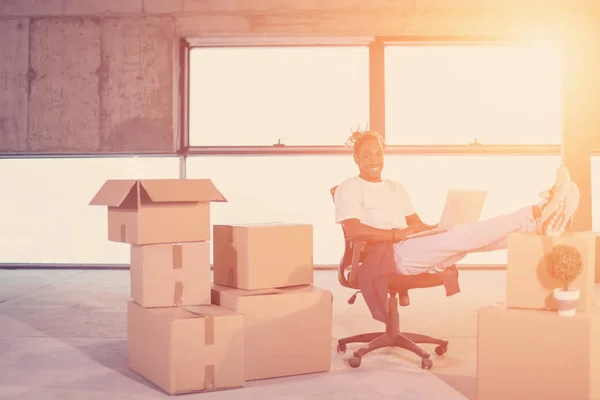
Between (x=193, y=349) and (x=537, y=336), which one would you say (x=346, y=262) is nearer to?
(x=193, y=349)

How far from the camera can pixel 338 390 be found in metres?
2.66

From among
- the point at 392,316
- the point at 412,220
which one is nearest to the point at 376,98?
the point at 412,220

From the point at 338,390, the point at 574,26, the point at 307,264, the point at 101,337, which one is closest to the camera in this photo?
the point at 338,390

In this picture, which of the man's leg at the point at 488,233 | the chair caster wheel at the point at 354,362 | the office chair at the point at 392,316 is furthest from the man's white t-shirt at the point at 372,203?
the chair caster wheel at the point at 354,362

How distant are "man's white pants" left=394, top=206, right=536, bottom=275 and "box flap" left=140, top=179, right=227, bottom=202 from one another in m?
0.87

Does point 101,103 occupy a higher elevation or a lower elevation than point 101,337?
higher

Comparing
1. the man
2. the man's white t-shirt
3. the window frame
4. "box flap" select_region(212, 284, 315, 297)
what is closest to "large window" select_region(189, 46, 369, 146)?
the window frame

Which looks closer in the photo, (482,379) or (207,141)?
(482,379)

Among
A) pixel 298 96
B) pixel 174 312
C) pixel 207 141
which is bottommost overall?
pixel 174 312

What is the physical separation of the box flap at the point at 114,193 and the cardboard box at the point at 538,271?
1.53 m

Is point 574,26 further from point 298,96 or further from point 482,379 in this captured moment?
point 482,379

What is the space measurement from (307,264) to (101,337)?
1.31 m

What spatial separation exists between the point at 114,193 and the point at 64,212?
158 inches

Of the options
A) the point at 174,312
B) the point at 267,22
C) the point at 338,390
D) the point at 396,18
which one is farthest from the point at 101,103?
the point at 338,390
